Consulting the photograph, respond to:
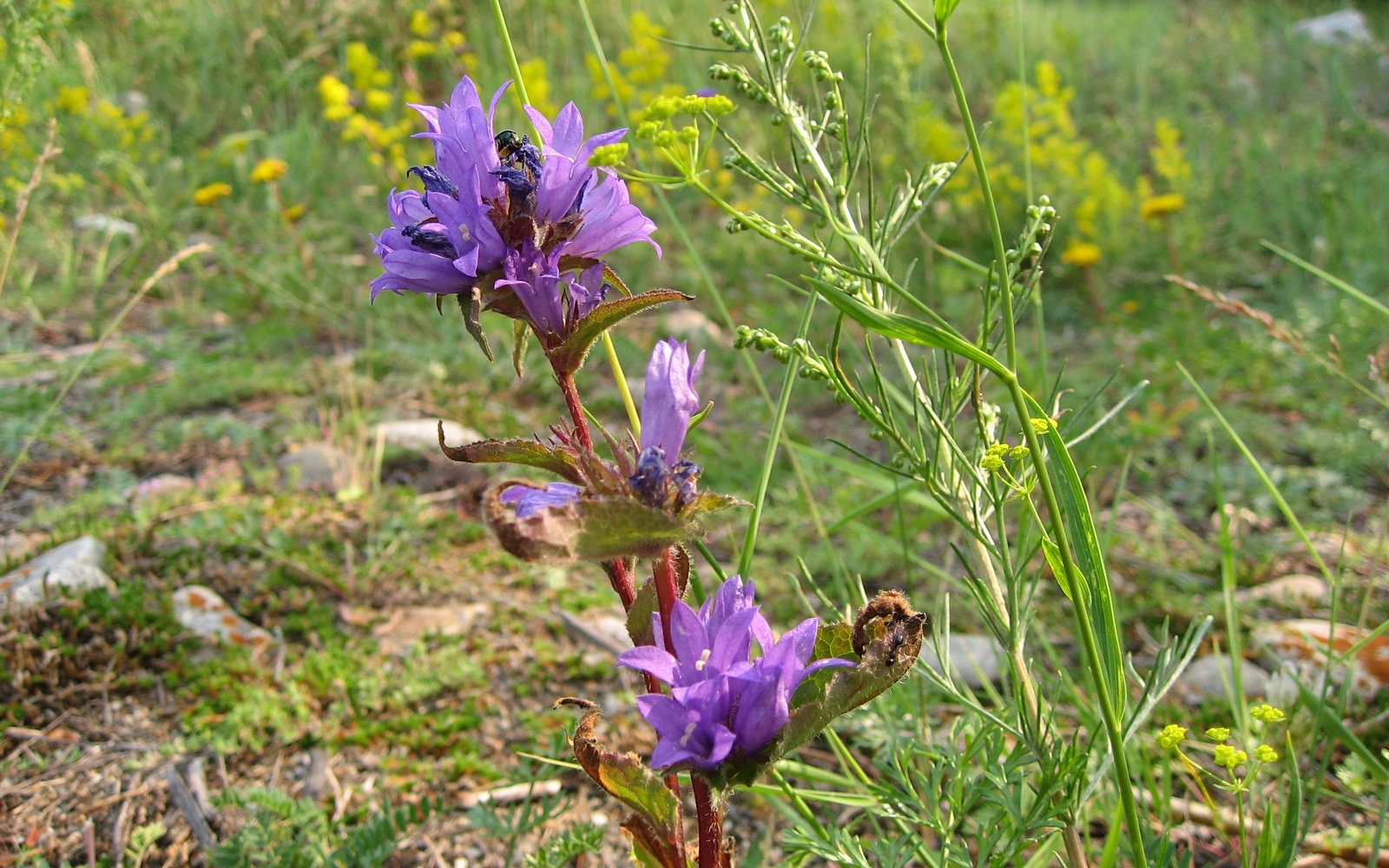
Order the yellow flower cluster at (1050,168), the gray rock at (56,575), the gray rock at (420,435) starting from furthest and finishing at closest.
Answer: the yellow flower cluster at (1050,168), the gray rock at (420,435), the gray rock at (56,575)

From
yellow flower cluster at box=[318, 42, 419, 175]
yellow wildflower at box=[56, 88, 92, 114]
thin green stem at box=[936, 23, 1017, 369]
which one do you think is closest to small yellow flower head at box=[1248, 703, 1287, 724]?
thin green stem at box=[936, 23, 1017, 369]

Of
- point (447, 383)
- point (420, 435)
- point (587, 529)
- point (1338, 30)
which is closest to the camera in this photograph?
point (587, 529)

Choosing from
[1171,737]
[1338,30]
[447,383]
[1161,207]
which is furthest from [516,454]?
[1338,30]

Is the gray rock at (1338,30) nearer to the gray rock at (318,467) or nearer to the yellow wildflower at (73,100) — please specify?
the gray rock at (318,467)

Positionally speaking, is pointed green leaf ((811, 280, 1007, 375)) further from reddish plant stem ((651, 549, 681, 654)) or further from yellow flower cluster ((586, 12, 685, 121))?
yellow flower cluster ((586, 12, 685, 121))

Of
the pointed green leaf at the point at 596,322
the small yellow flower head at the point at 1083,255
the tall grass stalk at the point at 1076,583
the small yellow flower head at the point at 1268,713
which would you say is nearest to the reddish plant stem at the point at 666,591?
the pointed green leaf at the point at 596,322

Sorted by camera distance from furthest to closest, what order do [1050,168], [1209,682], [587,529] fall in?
[1050,168] → [1209,682] → [587,529]

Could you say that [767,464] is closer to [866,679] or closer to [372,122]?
[866,679]
